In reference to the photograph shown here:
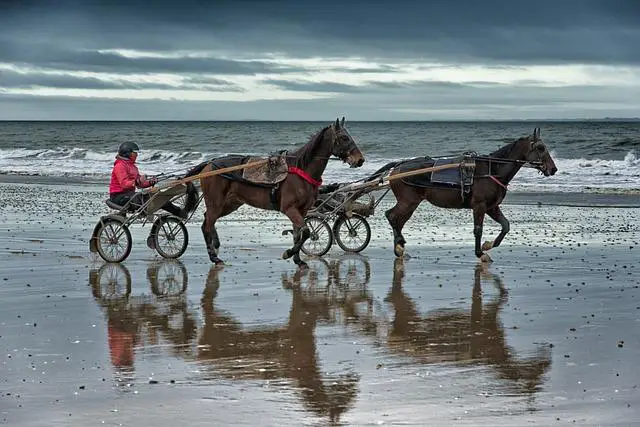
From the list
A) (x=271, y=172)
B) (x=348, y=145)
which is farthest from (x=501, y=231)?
(x=271, y=172)

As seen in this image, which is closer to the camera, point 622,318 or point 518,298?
point 622,318

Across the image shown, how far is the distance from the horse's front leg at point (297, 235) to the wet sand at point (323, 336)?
224 mm

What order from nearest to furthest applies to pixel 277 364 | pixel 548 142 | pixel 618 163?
1. pixel 277 364
2. pixel 618 163
3. pixel 548 142

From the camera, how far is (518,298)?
1217 cm

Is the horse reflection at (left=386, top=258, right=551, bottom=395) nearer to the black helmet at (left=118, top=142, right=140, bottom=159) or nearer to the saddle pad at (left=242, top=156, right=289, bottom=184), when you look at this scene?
the saddle pad at (left=242, top=156, right=289, bottom=184)

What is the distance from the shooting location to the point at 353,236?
16656 millimetres

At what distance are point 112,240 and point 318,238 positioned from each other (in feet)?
9.71

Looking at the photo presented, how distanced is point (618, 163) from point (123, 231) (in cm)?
3453

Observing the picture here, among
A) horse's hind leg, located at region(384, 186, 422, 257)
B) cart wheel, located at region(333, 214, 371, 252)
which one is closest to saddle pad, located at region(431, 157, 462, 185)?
horse's hind leg, located at region(384, 186, 422, 257)

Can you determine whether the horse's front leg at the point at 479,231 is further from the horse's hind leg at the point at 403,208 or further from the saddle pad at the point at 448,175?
the horse's hind leg at the point at 403,208

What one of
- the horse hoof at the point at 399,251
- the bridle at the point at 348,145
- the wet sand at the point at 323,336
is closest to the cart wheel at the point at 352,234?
the wet sand at the point at 323,336

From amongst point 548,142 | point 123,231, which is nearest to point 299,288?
point 123,231

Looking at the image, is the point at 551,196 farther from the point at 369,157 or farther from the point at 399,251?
the point at 369,157

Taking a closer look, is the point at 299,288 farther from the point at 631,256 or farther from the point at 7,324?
the point at 631,256
